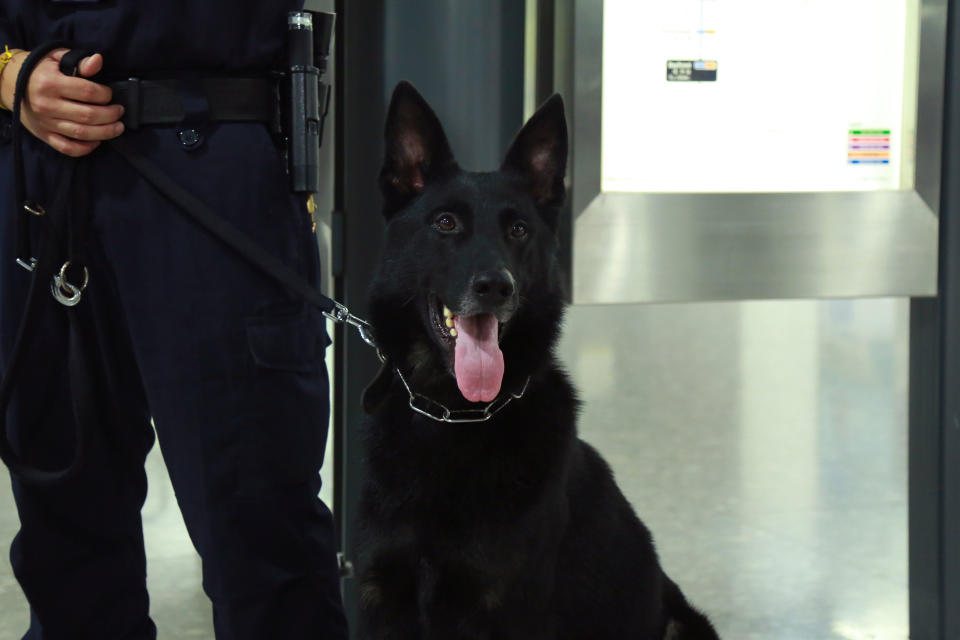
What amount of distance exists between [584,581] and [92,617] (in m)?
0.71

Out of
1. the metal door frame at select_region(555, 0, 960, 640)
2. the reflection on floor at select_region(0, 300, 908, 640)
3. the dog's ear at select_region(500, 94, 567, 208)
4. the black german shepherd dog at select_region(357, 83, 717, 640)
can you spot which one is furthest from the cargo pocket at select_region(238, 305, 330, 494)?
the reflection on floor at select_region(0, 300, 908, 640)

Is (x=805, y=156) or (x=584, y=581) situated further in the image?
(x=805, y=156)

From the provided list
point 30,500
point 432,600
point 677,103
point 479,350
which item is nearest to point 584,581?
point 432,600

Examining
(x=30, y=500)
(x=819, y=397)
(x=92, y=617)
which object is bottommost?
(x=819, y=397)

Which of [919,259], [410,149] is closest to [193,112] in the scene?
[410,149]

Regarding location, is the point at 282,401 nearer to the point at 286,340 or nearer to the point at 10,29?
the point at 286,340

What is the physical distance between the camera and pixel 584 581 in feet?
5.09

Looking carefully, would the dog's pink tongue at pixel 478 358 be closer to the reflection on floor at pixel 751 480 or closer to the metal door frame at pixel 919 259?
the metal door frame at pixel 919 259

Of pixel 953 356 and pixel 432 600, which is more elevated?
pixel 953 356

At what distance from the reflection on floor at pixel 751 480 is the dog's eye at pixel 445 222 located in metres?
1.18

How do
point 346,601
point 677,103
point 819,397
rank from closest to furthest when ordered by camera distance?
1. point 677,103
2. point 346,601
3. point 819,397

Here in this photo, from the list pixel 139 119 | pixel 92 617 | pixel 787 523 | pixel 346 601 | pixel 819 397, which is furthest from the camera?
pixel 819 397

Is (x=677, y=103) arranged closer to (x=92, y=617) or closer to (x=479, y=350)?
(x=479, y=350)

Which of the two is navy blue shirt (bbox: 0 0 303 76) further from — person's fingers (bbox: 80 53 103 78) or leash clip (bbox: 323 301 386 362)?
leash clip (bbox: 323 301 386 362)
